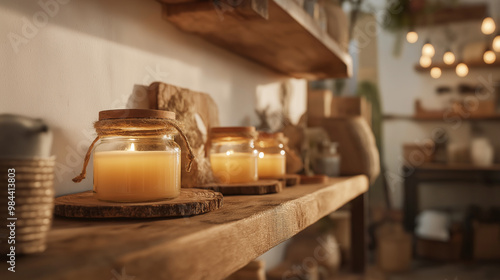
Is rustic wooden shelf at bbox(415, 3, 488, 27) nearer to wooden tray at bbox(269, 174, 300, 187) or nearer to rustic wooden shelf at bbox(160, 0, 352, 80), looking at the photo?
rustic wooden shelf at bbox(160, 0, 352, 80)

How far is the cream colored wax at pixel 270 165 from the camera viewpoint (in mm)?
1282

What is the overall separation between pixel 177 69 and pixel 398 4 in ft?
12.2

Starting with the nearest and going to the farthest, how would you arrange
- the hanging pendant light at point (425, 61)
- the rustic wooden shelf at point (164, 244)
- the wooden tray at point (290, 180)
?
the rustic wooden shelf at point (164, 244)
the wooden tray at point (290, 180)
the hanging pendant light at point (425, 61)

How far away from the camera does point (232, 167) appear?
108cm

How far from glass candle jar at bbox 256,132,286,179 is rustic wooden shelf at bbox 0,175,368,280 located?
397 mm

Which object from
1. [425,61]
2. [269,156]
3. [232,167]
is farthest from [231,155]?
[425,61]

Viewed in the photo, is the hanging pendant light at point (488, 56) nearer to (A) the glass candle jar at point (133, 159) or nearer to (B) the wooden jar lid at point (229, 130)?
(B) the wooden jar lid at point (229, 130)

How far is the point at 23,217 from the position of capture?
429 millimetres

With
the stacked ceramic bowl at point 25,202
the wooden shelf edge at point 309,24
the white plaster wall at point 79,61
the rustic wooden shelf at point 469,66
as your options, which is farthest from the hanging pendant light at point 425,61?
the stacked ceramic bowl at point 25,202

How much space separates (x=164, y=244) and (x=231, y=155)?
1.96 ft

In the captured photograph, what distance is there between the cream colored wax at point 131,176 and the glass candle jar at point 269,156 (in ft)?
1.87

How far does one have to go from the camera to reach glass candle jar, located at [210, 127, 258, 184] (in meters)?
1.07

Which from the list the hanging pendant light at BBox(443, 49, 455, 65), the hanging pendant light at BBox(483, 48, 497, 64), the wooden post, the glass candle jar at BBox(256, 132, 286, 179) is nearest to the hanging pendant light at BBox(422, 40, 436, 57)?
the hanging pendant light at BBox(443, 49, 455, 65)

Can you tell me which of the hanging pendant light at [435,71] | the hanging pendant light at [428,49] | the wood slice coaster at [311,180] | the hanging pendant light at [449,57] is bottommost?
the wood slice coaster at [311,180]
